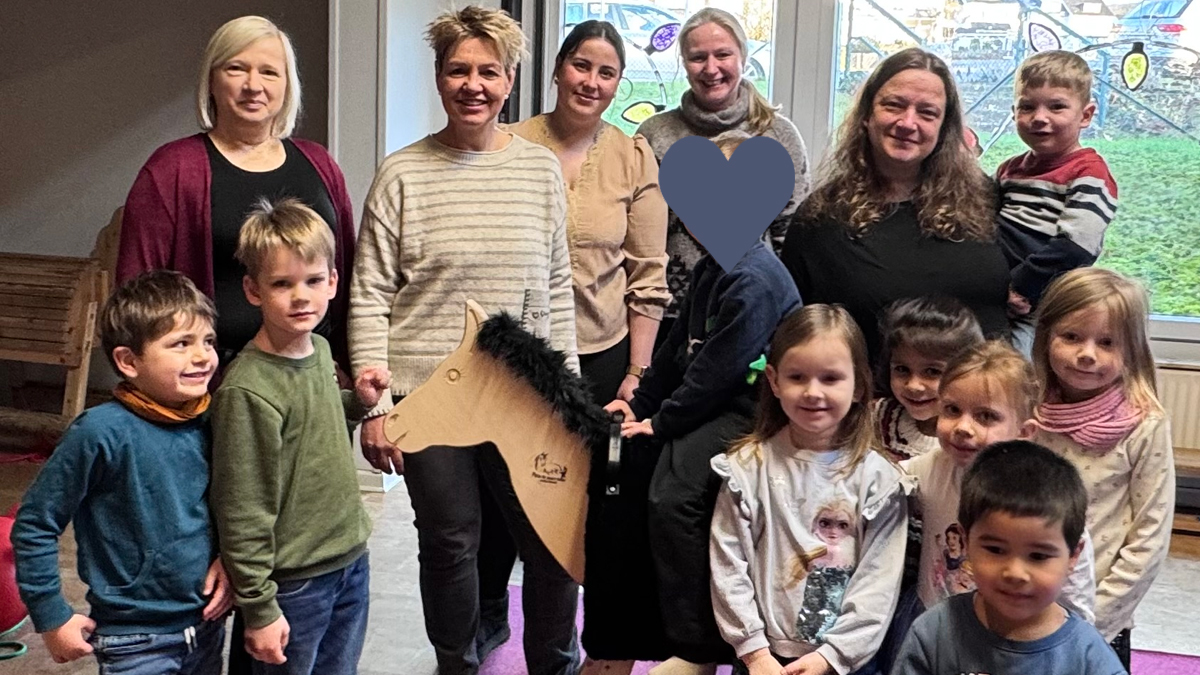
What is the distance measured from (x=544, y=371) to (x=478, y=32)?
0.65 metres

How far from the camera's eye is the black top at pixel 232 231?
184 centimetres

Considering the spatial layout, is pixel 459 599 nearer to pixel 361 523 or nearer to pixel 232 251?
pixel 361 523

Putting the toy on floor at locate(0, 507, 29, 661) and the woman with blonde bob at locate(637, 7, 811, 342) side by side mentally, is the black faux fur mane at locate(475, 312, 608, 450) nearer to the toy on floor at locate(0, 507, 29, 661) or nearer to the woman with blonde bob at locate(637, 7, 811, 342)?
the woman with blonde bob at locate(637, 7, 811, 342)

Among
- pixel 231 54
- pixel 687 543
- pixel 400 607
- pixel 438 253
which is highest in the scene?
pixel 231 54

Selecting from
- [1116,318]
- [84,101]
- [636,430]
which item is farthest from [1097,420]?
[84,101]

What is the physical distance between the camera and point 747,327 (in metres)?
1.72

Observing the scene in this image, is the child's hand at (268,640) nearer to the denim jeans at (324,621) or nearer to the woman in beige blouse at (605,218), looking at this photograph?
the denim jeans at (324,621)

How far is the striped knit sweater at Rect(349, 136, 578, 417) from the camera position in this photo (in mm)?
1966

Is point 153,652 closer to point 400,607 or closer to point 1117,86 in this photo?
point 400,607

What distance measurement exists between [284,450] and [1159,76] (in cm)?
333

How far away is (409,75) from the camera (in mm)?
3561

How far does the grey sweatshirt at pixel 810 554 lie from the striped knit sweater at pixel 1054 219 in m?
0.56

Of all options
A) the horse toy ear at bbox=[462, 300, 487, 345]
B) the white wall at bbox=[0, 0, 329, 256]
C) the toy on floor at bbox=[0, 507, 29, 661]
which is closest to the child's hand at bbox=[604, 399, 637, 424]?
the horse toy ear at bbox=[462, 300, 487, 345]

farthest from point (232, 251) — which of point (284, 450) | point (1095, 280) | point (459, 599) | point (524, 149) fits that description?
point (1095, 280)
